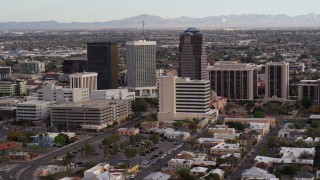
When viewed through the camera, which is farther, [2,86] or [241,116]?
[2,86]

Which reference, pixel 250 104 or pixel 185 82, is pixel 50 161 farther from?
pixel 250 104

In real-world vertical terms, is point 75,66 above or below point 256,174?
above

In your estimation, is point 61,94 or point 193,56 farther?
point 193,56

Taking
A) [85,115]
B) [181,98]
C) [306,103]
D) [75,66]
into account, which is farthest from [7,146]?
[75,66]

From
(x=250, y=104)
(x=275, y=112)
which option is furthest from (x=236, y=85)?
(x=275, y=112)

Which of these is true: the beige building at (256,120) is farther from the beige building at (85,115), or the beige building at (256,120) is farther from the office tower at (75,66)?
the office tower at (75,66)

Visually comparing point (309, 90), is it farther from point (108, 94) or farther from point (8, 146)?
point (8, 146)

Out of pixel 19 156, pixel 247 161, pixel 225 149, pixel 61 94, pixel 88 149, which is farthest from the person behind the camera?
pixel 61 94
